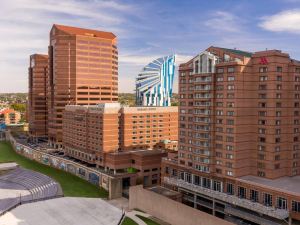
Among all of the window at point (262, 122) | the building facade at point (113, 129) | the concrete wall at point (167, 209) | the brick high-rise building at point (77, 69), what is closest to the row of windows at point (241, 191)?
the concrete wall at point (167, 209)

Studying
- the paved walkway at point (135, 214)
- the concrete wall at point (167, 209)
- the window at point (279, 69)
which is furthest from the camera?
the paved walkway at point (135, 214)

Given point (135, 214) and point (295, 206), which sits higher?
point (295, 206)

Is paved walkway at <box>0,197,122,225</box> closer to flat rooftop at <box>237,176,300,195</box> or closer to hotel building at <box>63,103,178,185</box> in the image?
hotel building at <box>63,103,178,185</box>

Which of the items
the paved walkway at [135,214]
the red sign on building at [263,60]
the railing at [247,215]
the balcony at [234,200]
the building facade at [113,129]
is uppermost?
the red sign on building at [263,60]

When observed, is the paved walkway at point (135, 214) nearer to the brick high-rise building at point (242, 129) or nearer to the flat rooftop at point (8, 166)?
the brick high-rise building at point (242, 129)

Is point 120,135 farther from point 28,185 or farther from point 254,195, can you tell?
point 254,195

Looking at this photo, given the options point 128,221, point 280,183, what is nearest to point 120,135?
point 128,221

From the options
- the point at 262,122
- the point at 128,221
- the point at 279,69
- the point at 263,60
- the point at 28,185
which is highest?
the point at 263,60

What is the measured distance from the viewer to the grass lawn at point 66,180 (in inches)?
4285

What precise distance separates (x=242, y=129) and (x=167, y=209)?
27.5 metres

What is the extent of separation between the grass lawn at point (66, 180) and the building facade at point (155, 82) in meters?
53.4

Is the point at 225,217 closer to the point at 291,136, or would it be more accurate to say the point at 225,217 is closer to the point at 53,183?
the point at 291,136

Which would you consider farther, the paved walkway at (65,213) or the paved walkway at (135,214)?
the paved walkway at (65,213)

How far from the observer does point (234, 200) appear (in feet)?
269
